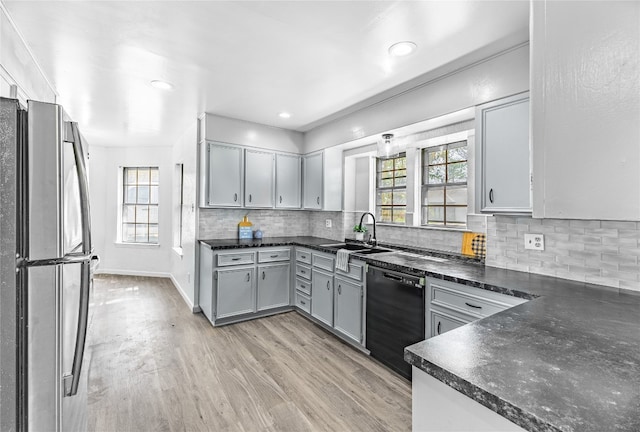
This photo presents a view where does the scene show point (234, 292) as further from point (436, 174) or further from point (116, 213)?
point (116, 213)

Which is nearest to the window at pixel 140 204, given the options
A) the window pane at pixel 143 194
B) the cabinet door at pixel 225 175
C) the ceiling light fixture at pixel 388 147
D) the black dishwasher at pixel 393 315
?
the window pane at pixel 143 194

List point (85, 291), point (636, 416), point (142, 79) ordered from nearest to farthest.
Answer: point (636, 416) → point (85, 291) → point (142, 79)

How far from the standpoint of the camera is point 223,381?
8.04 ft

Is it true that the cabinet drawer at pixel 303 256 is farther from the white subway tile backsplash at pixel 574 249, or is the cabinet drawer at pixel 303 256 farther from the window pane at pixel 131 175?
the window pane at pixel 131 175

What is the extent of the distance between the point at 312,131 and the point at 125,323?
11.4 ft

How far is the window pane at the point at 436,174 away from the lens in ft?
10.7

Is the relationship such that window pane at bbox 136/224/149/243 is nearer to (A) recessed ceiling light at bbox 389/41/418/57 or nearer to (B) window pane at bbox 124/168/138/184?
(B) window pane at bbox 124/168/138/184

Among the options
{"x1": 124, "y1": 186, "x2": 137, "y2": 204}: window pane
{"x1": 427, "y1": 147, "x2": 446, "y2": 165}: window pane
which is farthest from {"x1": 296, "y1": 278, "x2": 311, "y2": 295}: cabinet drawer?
{"x1": 124, "y1": 186, "x2": 137, "y2": 204}: window pane

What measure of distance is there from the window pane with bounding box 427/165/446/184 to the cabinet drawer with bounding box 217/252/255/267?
2273 millimetres

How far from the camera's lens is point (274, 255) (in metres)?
3.91

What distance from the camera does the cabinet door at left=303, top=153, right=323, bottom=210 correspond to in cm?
429

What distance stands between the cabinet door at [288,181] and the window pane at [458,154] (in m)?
2.22

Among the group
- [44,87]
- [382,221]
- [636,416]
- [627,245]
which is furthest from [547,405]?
[44,87]

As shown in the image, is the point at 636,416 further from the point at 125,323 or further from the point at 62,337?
the point at 125,323
